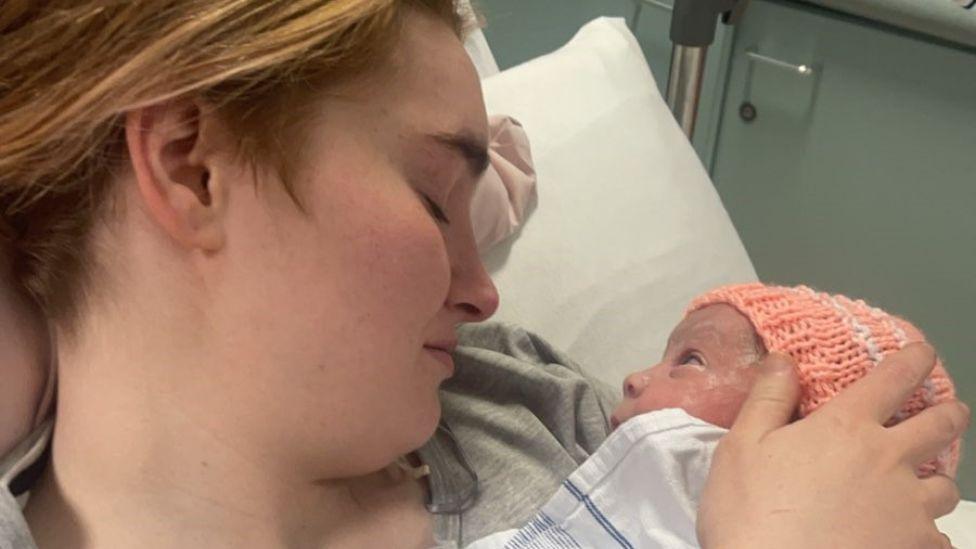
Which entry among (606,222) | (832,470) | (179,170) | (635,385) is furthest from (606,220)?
(179,170)

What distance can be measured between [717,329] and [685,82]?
79 centimetres

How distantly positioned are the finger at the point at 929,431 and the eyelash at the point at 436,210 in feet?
1.31

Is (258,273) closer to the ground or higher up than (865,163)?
higher up

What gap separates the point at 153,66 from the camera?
0.70 metres

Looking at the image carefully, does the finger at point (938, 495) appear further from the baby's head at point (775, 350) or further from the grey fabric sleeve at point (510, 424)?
the grey fabric sleeve at point (510, 424)

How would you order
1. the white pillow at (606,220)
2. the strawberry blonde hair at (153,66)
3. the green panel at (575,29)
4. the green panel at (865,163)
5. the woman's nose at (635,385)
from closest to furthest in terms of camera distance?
the strawberry blonde hair at (153,66), the woman's nose at (635,385), the white pillow at (606,220), the green panel at (865,163), the green panel at (575,29)

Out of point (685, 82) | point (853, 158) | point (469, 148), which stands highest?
point (469, 148)

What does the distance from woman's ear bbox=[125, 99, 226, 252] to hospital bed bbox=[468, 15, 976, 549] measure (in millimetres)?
500

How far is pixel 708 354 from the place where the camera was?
0.99 m

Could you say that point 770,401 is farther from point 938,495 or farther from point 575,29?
point 575,29

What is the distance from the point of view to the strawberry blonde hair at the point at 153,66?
0.70m

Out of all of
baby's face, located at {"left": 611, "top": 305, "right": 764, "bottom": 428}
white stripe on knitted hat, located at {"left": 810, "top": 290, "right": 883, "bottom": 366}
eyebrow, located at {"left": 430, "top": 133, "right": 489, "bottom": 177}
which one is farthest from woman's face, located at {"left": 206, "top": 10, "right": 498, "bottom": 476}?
white stripe on knitted hat, located at {"left": 810, "top": 290, "right": 883, "bottom": 366}

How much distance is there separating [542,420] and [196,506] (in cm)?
36

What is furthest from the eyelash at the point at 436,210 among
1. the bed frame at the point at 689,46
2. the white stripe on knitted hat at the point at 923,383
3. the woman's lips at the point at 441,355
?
the bed frame at the point at 689,46
